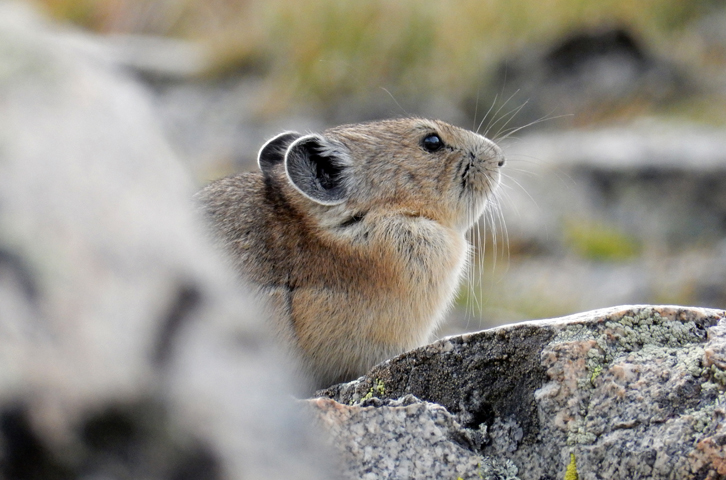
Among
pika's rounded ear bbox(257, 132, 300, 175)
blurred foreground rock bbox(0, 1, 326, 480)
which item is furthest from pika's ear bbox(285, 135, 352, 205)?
blurred foreground rock bbox(0, 1, 326, 480)

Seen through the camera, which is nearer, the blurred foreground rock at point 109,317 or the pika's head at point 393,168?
the blurred foreground rock at point 109,317

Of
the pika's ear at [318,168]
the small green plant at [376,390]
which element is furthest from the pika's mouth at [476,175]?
the small green plant at [376,390]

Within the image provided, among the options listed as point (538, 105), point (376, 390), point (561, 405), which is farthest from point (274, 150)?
point (538, 105)

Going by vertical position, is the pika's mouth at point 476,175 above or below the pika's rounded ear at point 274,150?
below

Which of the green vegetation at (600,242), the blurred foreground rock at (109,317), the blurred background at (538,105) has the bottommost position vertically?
the green vegetation at (600,242)

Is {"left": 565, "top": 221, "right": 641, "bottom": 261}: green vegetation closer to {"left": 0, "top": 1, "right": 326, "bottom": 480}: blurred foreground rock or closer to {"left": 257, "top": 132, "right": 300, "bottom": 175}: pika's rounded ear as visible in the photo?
{"left": 257, "top": 132, "right": 300, "bottom": 175}: pika's rounded ear

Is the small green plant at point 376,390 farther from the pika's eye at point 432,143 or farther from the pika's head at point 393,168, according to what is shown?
the pika's eye at point 432,143
